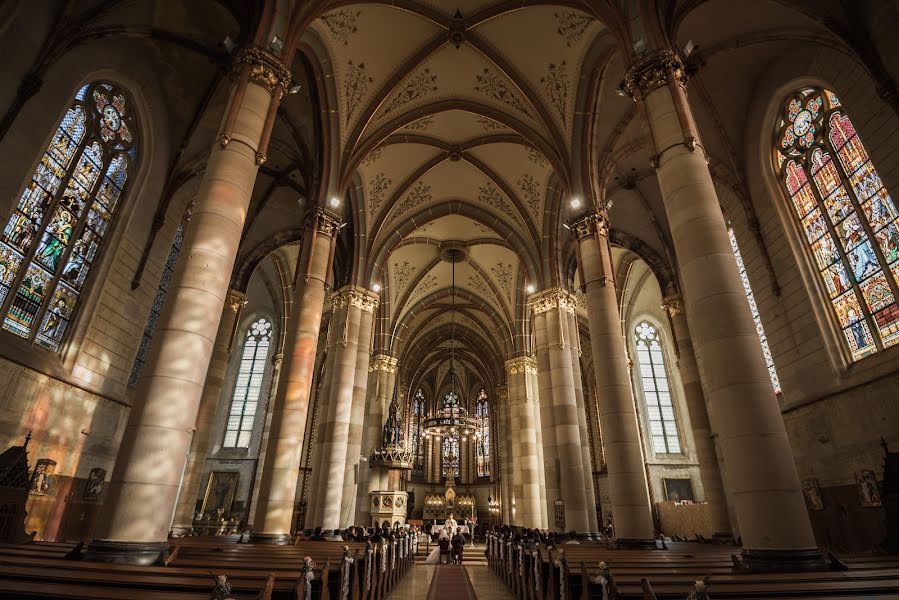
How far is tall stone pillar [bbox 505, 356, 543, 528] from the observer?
57.1 feet

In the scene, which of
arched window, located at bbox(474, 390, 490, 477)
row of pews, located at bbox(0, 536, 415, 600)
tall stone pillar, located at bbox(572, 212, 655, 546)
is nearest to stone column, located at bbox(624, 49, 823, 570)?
tall stone pillar, located at bbox(572, 212, 655, 546)

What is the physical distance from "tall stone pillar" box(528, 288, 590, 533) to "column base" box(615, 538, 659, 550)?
3.25m

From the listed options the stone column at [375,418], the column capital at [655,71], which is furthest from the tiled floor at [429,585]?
the column capital at [655,71]

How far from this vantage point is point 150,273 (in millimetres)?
12680

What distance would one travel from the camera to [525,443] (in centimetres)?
1866

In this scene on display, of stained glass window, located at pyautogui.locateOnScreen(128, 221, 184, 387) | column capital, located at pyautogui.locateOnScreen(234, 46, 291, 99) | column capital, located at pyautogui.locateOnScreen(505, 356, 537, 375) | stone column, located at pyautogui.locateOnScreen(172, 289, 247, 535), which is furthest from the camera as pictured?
column capital, located at pyautogui.locateOnScreen(505, 356, 537, 375)

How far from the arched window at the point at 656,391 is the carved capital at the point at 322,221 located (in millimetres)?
17168

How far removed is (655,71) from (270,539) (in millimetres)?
11138

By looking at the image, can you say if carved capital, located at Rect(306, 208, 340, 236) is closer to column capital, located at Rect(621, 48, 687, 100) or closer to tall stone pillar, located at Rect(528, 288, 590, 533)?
tall stone pillar, located at Rect(528, 288, 590, 533)

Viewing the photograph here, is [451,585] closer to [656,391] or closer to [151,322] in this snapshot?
[151,322]

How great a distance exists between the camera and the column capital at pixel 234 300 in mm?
16344

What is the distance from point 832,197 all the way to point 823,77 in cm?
274

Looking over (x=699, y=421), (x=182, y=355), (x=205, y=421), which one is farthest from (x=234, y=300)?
(x=699, y=421)

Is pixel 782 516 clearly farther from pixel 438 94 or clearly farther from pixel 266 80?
pixel 438 94
